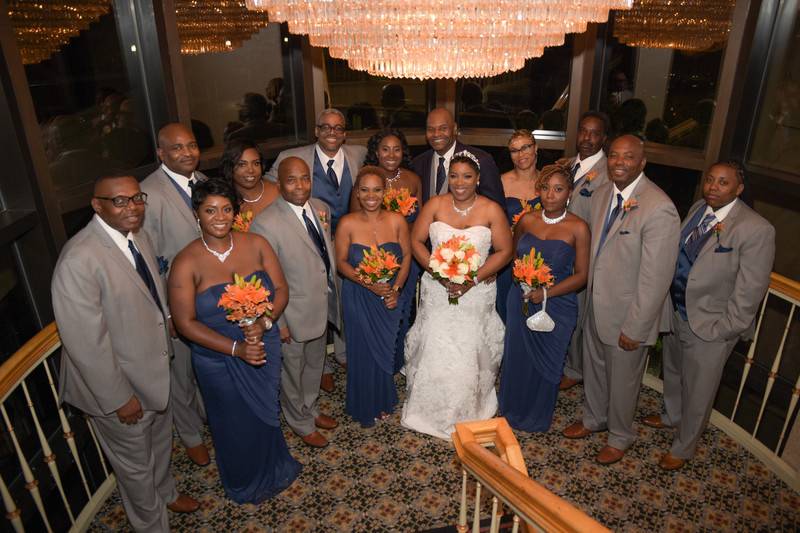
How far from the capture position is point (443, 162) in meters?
4.84

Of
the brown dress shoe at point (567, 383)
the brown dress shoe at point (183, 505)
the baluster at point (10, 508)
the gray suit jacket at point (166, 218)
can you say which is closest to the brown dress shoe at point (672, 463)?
the brown dress shoe at point (567, 383)

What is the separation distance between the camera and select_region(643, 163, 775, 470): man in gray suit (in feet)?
10.7

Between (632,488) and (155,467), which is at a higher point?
(155,467)

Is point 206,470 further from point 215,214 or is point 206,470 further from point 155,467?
point 215,214

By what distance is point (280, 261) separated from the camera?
144 inches

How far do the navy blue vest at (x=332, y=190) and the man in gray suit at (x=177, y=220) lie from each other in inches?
41.6

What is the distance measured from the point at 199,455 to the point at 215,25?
12.8ft

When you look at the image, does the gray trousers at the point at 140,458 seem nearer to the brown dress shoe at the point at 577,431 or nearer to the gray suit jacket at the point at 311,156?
the gray suit jacket at the point at 311,156

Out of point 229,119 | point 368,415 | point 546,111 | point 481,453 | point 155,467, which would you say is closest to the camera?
point 481,453

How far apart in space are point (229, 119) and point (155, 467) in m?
3.36

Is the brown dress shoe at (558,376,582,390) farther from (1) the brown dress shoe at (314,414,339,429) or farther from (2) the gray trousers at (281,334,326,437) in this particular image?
(2) the gray trousers at (281,334,326,437)

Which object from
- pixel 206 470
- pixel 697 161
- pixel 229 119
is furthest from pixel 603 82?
pixel 206 470

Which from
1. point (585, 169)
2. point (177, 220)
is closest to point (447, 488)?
point (177, 220)

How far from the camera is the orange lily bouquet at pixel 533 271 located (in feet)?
12.0
